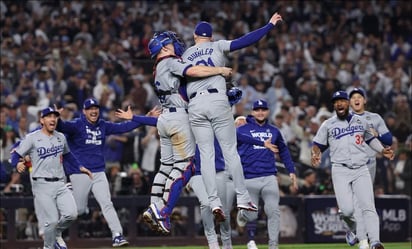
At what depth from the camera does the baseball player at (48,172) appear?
16734mm

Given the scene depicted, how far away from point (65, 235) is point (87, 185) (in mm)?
4255

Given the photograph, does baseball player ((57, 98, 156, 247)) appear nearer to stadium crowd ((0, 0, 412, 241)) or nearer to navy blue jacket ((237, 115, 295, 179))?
stadium crowd ((0, 0, 412, 241))

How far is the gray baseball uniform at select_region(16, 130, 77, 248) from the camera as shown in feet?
55.0

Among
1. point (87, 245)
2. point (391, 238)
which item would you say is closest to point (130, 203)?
point (87, 245)

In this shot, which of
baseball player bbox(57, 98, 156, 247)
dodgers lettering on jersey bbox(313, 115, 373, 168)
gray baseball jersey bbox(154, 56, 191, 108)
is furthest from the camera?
baseball player bbox(57, 98, 156, 247)

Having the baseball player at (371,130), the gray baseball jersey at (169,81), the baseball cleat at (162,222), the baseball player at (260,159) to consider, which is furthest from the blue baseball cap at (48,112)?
the baseball player at (371,130)

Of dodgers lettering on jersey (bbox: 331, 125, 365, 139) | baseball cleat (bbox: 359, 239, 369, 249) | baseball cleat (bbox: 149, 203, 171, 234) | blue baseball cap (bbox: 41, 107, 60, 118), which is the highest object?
blue baseball cap (bbox: 41, 107, 60, 118)

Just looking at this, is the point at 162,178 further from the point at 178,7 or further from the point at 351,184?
the point at 178,7

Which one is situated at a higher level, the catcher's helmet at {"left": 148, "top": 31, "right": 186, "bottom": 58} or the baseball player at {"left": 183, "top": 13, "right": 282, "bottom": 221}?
the catcher's helmet at {"left": 148, "top": 31, "right": 186, "bottom": 58}

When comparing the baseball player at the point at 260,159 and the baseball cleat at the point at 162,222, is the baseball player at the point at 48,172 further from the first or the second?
the baseball player at the point at 260,159

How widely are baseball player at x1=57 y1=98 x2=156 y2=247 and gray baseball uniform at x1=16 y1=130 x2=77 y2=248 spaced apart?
0.91 meters

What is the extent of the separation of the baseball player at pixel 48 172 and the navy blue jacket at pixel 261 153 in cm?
326

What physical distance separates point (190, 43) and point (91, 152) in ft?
32.5

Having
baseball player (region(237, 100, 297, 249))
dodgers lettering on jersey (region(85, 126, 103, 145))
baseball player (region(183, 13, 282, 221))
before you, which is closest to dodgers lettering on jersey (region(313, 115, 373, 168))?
baseball player (region(237, 100, 297, 249))
